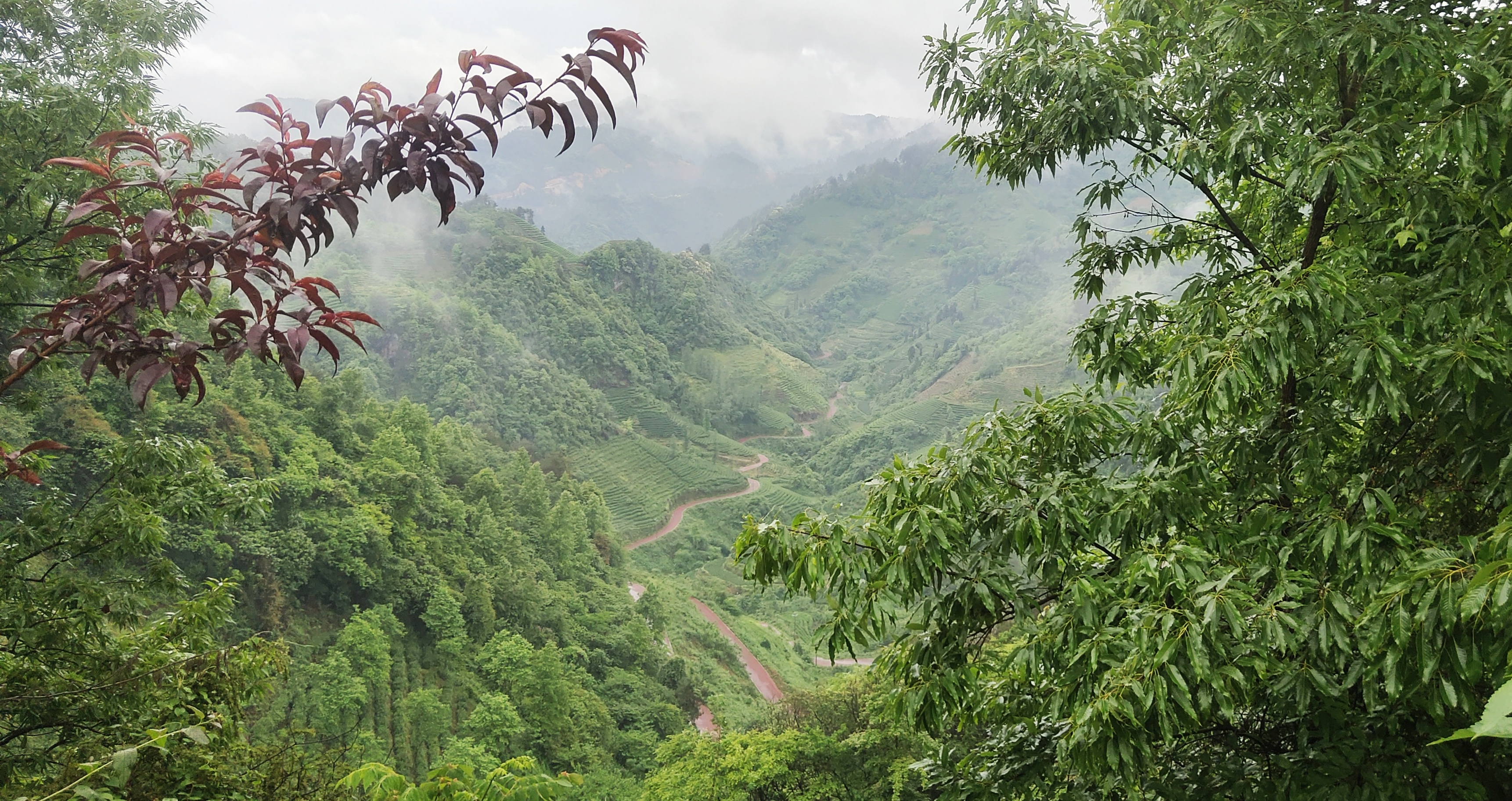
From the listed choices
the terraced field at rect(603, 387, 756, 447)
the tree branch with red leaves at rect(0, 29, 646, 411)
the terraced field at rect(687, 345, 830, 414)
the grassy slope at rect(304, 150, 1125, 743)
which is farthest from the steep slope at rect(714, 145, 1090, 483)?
the tree branch with red leaves at rect(0, 29, 646, 411)

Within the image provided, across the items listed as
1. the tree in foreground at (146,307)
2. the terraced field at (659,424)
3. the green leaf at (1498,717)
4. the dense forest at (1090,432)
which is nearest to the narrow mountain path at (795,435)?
the terraced field at (659,424)

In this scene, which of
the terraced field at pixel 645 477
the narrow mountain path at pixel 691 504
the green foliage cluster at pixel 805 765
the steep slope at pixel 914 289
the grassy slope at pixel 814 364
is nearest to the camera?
the green foliage cluster at pixel 805 765

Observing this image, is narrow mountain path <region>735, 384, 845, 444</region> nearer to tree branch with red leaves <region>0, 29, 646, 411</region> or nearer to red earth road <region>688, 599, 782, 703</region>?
red earth road <region>688, 599, 782, 703</region>

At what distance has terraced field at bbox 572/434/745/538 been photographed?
177 feet

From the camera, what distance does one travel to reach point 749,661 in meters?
38.5

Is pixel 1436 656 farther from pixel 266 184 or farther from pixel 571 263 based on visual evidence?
pixel 571 263

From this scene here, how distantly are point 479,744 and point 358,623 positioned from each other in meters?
4.78

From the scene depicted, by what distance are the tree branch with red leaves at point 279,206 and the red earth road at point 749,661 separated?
33154 mm

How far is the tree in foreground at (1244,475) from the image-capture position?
2361mm

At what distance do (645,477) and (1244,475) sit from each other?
57.2 m

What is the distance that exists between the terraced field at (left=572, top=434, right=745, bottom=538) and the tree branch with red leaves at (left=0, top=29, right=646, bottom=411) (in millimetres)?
50443

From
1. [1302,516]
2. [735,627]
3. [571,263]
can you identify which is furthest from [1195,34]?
[571,263]

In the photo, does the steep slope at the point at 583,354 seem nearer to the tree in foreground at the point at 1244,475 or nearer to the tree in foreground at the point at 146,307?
the tree in foreground at the point at 146,307

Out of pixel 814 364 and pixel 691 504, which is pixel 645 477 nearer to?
pixel 691 504
